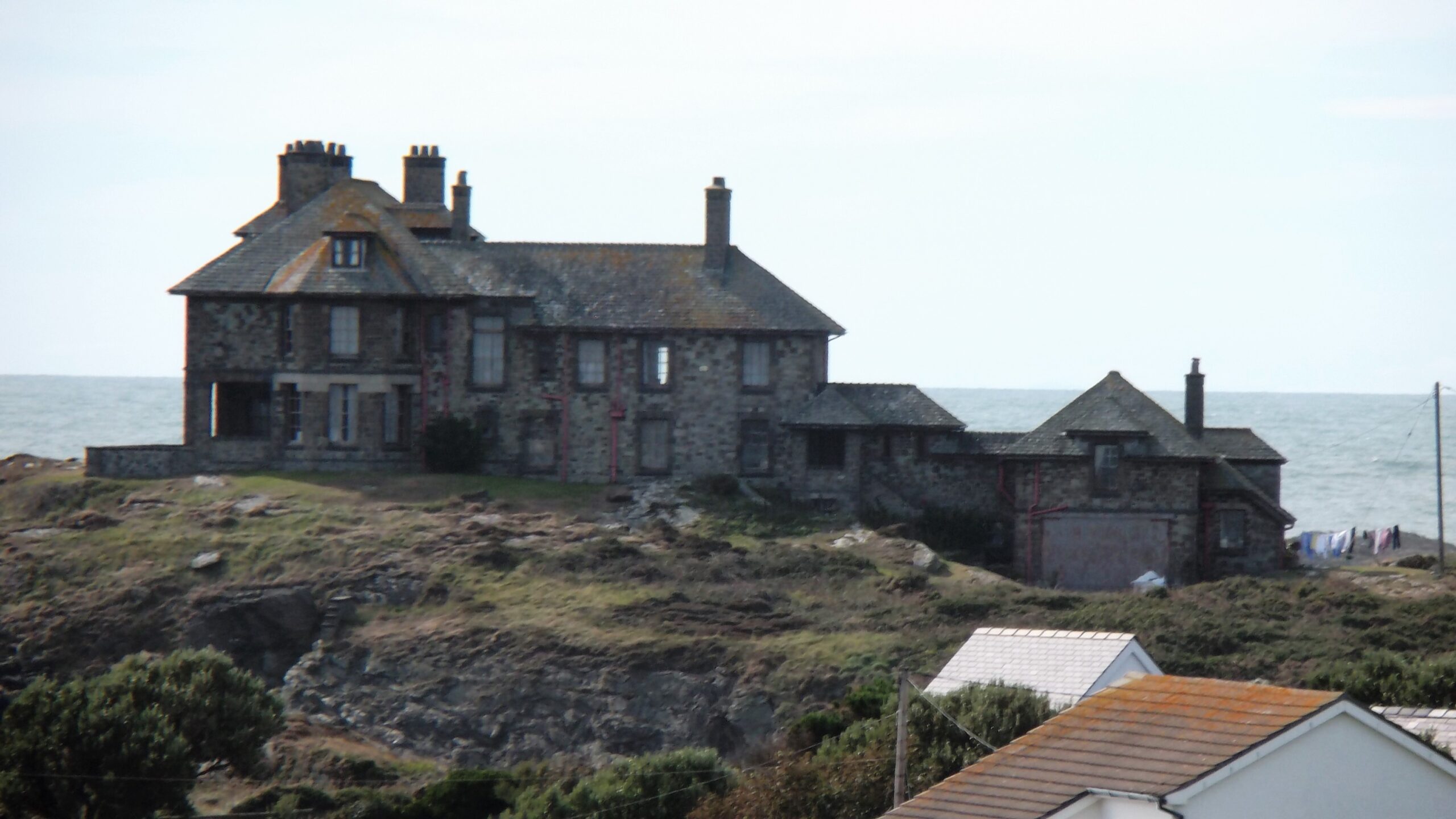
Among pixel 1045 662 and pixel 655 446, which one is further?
pixel 655 446

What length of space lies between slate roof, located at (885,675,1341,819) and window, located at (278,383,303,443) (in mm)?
37427

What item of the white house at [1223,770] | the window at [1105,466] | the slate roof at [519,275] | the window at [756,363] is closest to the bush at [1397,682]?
the white house at [1223,770]

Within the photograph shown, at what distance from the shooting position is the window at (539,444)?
180ft

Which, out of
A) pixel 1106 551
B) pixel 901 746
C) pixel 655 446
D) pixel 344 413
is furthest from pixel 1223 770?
pixel 344 413

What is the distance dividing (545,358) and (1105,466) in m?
15.1

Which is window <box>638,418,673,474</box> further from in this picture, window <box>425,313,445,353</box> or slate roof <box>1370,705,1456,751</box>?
slate roof <box>1370,705,1456,751</box>

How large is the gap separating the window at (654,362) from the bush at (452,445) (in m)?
4.73

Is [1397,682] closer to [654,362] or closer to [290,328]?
[654,362]

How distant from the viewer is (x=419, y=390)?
54.8 metres

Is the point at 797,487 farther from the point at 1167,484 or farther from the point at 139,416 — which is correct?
the point at 139,416

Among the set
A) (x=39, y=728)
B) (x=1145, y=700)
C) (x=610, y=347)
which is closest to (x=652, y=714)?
(x=39, y=728)

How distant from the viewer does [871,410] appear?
177 ft

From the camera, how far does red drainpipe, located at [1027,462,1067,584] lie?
169 ft

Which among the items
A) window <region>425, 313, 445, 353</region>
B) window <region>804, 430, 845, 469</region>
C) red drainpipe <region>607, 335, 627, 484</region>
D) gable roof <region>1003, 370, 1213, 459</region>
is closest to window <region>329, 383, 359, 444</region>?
window <region>425, 313, 445, 353</region>
